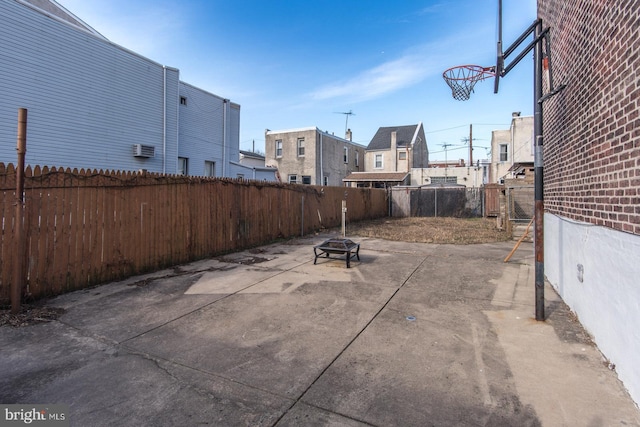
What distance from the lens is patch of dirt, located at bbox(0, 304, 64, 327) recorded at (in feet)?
13.4

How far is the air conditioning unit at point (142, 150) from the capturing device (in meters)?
13.6

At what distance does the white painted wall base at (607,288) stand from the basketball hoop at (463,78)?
3.79 metres

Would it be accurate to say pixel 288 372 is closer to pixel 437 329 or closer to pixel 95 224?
pixel 437 329

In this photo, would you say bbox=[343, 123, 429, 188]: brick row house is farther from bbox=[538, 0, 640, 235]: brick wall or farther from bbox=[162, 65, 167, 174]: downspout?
bbox=[538, 0, 640, 235]: brick wall

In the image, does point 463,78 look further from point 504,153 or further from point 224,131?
point 504,153

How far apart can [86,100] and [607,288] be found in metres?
15.3

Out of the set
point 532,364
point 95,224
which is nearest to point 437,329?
point 532,364

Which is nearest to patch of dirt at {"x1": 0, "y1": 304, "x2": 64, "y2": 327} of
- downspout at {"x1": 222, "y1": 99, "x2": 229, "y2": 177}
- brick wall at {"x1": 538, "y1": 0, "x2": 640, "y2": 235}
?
brick wall at {"x1": 538, "y1": 0, "x2": 640, "y2": 235}

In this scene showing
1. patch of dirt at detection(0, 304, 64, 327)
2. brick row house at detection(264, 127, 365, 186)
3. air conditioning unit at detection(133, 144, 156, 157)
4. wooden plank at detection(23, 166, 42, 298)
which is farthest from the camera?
brick row house at detection(264, 127, 365, 186)

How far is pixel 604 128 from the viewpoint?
338cm

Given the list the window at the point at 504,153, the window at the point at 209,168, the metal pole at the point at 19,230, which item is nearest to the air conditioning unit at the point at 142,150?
the window at the point at 209,168

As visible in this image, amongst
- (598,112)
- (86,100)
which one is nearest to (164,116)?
(86,100)

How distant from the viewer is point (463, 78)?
7.73m

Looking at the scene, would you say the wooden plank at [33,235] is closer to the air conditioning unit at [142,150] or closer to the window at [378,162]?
the air conditioning unit at [142,150]
